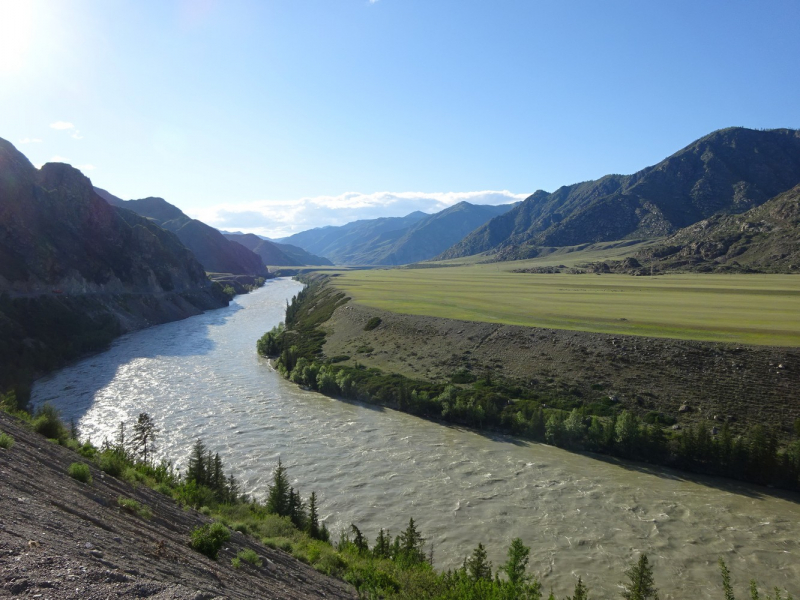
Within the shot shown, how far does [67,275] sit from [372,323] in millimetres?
54968

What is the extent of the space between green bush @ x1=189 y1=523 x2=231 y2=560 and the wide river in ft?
34.2

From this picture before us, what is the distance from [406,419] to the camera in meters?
39.1

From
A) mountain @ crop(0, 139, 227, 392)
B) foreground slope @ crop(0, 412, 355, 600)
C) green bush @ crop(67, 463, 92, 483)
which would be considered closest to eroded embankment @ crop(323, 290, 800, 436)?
foreground slope @ crop(0, 412, 355, 600)

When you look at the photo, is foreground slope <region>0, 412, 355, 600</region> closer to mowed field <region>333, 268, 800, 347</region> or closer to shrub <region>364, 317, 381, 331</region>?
mowed field <region>333, 268, 800, 347</region>

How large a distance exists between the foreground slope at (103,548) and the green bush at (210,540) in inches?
10.6

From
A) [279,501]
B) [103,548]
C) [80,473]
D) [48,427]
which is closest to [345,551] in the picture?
[279,501]

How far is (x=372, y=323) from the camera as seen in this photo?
64.4m

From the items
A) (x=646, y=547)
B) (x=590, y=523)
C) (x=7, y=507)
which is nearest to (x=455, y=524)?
(x=590, y=523)

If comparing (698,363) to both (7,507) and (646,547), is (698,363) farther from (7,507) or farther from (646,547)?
(7,507)

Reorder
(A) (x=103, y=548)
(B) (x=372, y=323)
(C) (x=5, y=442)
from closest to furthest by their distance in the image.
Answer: (A) (x=103, y=548) < (C) (x=5, y=442) < (B) (x=372, y=323)

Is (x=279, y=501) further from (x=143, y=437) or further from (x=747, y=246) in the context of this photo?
(x=747, y=246)

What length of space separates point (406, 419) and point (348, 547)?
21114mm

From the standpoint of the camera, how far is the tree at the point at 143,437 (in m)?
26.8

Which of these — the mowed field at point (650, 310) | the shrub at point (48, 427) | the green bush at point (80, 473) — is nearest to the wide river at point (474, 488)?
the shrub at point (48, 427)
